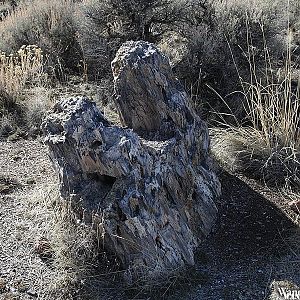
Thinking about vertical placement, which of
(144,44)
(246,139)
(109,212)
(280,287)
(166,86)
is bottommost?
(280,287)

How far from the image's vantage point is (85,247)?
3.65 meters

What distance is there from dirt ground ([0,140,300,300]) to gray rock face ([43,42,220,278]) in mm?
153

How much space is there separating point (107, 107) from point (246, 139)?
2.02 metres

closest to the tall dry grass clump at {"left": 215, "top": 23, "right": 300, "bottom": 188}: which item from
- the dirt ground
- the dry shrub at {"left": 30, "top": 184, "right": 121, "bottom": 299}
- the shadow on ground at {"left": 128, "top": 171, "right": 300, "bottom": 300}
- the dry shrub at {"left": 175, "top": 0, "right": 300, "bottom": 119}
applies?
the dirt ground

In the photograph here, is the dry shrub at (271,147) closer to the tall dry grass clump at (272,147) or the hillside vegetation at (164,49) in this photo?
the tall dry grass clump at (272,147)

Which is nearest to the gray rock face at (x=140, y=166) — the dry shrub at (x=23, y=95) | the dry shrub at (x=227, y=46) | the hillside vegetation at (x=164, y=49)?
the hillside vegetation at (x=164, y=49)

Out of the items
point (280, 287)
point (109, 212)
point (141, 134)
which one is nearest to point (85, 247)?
point (109, 212)

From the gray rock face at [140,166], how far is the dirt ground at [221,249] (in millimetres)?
153

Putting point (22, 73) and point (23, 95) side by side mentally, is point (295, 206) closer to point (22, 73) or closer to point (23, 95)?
point (23, 95)

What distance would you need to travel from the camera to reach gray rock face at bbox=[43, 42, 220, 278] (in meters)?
3.50

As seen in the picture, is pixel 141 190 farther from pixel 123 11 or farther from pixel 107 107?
pixel 123 11

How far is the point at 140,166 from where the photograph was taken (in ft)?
11.6

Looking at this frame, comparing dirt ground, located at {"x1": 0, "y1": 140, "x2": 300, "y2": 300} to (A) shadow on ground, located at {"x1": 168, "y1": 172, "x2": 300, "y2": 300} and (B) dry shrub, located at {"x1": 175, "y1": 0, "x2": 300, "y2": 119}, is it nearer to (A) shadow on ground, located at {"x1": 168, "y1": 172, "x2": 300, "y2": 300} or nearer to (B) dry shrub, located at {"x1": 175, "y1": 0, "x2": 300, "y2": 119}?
(A) shadow on ground, located at {"x1": 168, "y1": 172, "x2": 300, "y2": 300}

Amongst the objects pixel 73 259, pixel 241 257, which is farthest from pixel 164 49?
pixel 73 259
